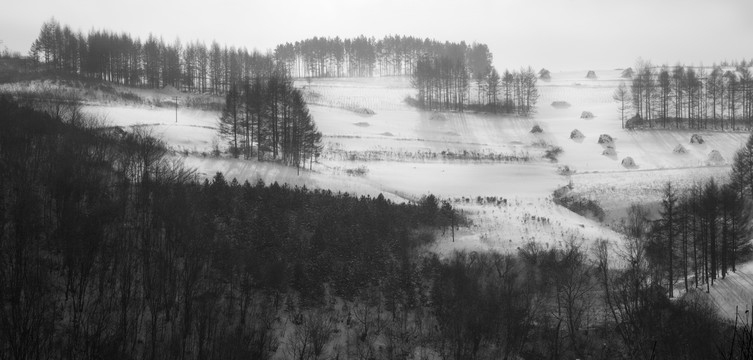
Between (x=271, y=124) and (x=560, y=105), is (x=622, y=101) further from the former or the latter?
(x=271, y=124)

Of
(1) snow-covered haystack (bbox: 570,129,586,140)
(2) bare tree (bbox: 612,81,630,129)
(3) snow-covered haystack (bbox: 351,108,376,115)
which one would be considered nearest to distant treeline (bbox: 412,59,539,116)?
(3) snow-covered haystack (bbox: 351,108,376,115)

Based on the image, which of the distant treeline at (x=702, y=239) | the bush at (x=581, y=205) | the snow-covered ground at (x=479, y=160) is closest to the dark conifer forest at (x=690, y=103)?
the snow-covered ground at (x=479, y=160)

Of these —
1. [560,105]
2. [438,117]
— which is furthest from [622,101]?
[438,117]

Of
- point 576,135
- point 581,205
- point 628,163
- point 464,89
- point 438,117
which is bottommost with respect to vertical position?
point 581,205

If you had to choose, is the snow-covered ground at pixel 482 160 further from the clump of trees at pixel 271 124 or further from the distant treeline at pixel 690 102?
the distant treeline at pixel 690 102

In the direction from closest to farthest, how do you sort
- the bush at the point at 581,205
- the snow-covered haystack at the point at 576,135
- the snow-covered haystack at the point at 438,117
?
the bush at the point at 581,205, the snow-covered haystack at the point at 576,135, the snow-covered haystack at the point at 438,117

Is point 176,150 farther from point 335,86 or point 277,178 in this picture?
point 335,86
